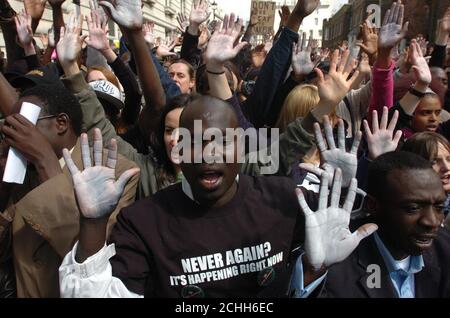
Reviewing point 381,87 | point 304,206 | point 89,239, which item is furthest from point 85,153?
point 381,87

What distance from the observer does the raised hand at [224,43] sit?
242 cm

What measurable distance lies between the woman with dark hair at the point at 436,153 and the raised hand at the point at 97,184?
5.70 ft

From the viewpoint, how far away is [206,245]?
1.46 meters

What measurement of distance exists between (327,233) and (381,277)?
330mm

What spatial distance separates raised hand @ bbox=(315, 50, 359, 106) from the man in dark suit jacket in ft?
2.03

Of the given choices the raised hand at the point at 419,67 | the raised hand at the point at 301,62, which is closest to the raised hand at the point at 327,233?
the raised hand at the point at 419,67

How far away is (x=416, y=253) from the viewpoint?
1560 mm

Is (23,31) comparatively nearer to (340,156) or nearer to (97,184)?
(97,184)

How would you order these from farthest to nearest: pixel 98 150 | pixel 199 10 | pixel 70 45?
pixel 199 10 → pixel 70 45 → pixel 98 150

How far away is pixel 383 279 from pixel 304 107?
1.40 metres

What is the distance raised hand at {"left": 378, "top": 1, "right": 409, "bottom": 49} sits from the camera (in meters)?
2.96

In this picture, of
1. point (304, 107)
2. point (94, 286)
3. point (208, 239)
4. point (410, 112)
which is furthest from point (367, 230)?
point (410, 112)
